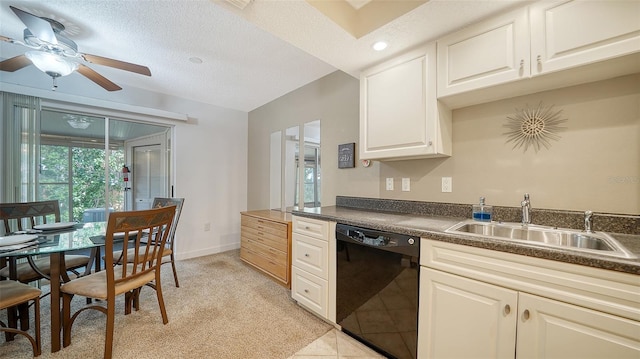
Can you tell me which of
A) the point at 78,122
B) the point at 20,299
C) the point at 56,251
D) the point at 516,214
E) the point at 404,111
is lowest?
the point at 20,299

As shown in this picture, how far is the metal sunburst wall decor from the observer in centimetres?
152

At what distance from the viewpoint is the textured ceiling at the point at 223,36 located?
152cm

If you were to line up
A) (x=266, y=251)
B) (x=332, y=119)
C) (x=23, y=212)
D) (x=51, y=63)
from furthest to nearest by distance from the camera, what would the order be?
1. (x=266, y=251)
2. (x=332, y=119)
3. (x=23, y=212)
4. (x=51, y=63)

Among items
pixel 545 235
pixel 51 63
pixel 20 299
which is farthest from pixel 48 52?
pixel 545 235

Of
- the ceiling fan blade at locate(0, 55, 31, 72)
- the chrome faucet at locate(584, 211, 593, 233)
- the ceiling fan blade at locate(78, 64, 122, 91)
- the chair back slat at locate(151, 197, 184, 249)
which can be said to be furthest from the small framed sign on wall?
the ceiling fan blade at locate(0, 55, 31, 72)

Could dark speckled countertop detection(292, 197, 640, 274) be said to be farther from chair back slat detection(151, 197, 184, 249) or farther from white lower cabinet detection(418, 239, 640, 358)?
chair back slat detection(151, 197, 184, 249)

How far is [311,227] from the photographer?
81.1 inches

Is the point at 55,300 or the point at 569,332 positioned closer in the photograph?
the point at 569,332

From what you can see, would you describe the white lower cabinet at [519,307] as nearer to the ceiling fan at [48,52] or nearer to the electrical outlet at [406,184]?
the electrical outlet at [406,184]

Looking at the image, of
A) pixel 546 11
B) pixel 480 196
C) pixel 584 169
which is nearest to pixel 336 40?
pixel 546 11

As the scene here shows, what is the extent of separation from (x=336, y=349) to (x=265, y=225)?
1612 mm

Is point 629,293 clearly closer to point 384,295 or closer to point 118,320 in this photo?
point 384,295

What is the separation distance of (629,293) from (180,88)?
4.23m

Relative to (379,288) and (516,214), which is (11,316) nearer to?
(379,288)
